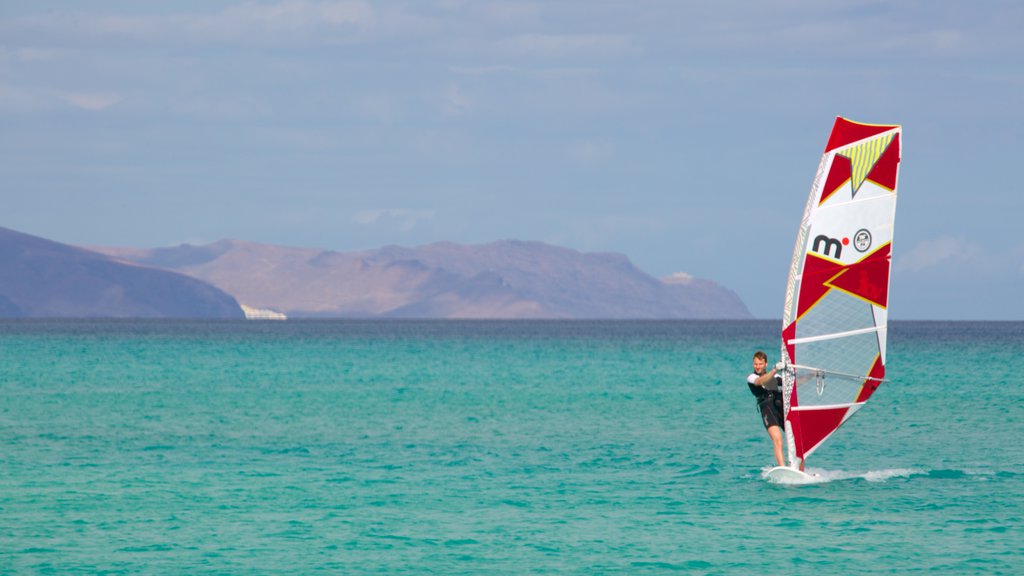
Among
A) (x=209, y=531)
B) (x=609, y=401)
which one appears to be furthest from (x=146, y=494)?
(x=609, y=401)

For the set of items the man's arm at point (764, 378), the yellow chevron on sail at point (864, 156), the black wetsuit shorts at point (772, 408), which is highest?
the yellow chevron on sail at point (864, 156)

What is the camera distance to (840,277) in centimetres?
2423

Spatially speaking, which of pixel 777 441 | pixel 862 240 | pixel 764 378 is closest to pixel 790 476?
pixel 777 441

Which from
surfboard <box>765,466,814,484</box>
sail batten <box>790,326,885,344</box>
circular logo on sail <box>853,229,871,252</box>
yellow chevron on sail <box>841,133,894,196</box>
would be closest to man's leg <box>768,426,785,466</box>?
surfboard <box>765,466,814,484</box>

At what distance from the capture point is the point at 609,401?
50812 millimetres

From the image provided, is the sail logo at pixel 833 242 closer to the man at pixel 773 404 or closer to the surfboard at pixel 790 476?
the man at pixel 773 404

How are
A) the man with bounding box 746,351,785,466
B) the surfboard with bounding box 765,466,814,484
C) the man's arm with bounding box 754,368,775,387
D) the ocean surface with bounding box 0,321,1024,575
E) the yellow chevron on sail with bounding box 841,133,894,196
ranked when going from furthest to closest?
the surfboard with bounding box 765,466,814,484, the man with bounding box 746,351,785,466, the man's arm with bounding box 754,368,775,387, the yellow chevron on sail with bounding box 841,133,894,196, the ocean surface with bounding box 0,321,1024,575

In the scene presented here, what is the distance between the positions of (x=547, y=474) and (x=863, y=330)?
7.36 meters

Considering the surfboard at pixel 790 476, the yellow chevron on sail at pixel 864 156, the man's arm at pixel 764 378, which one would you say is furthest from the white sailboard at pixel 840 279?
the surfboard at pixel 790 476

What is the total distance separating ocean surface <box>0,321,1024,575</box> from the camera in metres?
19.5

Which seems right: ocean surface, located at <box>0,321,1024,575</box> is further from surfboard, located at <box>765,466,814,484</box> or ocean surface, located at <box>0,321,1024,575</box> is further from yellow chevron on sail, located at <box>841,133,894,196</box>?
yellow chevron on sail, located at <box>841,133,894,196</box>

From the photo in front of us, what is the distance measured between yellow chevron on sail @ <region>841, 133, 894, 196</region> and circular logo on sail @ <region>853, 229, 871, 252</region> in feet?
2.48

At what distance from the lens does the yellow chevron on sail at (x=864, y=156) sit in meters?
23.8

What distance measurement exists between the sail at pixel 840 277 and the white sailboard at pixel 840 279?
0.02 metres
